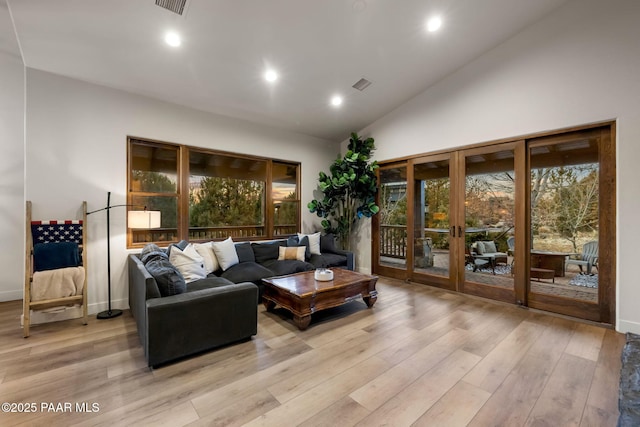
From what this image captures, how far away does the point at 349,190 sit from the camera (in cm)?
568

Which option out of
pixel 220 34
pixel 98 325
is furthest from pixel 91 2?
pixel 98 325

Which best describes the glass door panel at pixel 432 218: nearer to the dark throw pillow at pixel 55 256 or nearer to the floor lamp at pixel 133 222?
the floor lamp at pixel 133 222

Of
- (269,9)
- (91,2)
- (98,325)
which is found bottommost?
(98,325)

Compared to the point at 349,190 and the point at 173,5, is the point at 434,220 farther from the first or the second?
the point at 173,5

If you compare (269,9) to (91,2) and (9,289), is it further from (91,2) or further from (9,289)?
(9,289)

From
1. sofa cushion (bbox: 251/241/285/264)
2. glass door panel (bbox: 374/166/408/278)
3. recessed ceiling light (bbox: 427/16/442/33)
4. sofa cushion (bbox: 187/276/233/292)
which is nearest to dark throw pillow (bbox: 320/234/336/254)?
sofa cushion (bbox: 251/241/285/264)

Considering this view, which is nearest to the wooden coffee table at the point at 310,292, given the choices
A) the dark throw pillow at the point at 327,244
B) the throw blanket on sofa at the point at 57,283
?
the dark throw pillow at the point at 327,244

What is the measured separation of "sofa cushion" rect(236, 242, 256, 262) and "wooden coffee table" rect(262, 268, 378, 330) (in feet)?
3.15

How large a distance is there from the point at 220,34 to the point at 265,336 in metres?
3.34

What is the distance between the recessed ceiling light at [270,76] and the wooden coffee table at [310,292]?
2827mm

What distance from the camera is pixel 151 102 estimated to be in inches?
153

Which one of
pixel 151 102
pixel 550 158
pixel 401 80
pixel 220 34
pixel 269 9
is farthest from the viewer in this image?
pixel 401 80

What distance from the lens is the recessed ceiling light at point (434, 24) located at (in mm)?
3207

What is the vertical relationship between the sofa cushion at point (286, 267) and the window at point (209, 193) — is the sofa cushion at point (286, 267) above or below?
below
